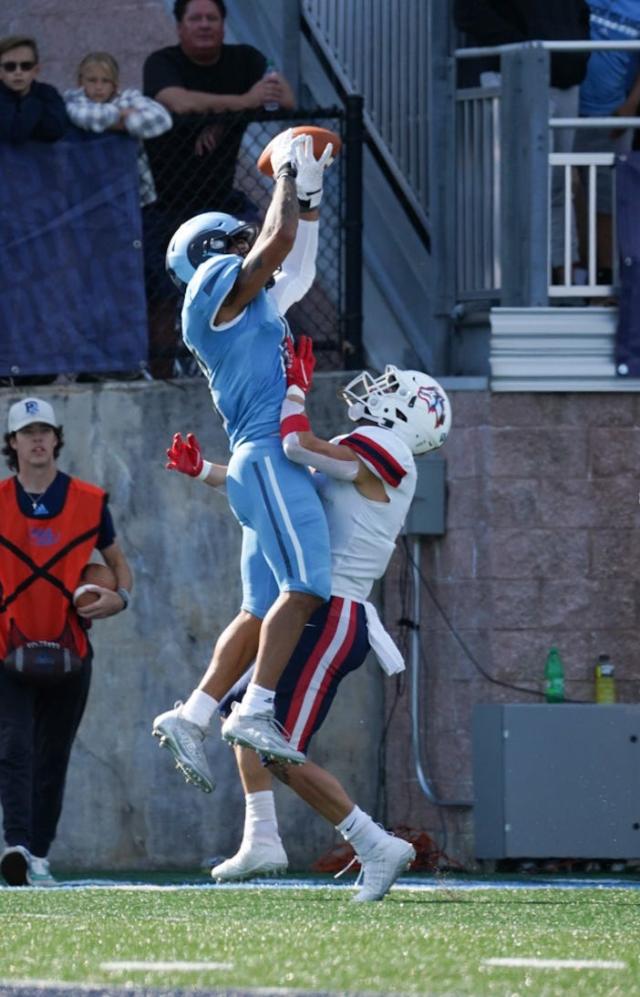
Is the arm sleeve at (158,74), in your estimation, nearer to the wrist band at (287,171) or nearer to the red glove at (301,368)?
the wrist band at (287,171)

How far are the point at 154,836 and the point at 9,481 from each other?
2768 millimetres

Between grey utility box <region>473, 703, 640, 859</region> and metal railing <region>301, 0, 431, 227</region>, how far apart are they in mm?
3046

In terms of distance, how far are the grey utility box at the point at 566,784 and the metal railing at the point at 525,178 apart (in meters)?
2.20

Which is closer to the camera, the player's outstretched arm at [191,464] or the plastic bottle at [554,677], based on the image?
the player's outstretched arm at [191,464]

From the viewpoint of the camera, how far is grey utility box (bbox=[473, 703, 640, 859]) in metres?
12.0

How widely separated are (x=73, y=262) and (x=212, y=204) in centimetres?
77

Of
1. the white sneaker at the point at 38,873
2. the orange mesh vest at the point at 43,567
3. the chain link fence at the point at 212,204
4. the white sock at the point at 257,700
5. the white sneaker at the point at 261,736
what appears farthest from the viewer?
the chain link fence at the point at 212,204

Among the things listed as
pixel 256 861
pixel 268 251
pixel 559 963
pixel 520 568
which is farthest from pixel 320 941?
pixel 520 568

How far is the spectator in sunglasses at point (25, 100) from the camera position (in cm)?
1254

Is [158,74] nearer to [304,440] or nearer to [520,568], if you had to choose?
[520,568]

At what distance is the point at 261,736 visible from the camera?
8.65m

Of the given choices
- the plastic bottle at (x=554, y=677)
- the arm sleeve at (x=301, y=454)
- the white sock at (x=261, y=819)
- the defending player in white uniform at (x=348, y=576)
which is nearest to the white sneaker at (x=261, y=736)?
the defending player in white uniform at (x=348, y=576)

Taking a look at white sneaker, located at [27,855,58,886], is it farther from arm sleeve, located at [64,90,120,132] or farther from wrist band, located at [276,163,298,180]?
arm sleeve, located at [64,90,120,132]

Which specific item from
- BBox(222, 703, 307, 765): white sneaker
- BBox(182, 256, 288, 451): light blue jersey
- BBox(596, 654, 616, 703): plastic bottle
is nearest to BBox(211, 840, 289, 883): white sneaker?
BBox(222, 703, 307, 765): white sneaker
